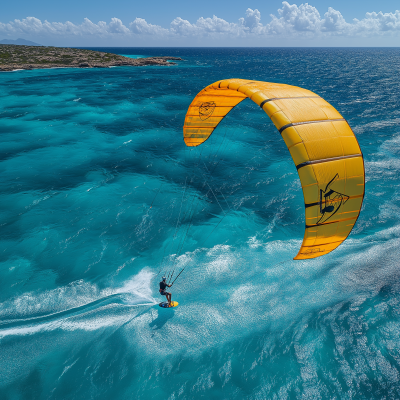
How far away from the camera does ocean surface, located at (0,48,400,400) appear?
24.6 feet

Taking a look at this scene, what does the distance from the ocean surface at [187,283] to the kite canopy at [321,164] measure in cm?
376

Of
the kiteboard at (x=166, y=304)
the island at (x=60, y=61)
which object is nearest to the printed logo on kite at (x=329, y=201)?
the kiteboard at (x=166, y=304)

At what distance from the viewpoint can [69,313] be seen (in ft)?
30.3

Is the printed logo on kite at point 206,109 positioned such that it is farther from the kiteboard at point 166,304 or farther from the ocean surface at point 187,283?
the kiteboard at point 166,304

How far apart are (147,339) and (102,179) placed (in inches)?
514

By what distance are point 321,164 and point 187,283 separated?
692cm

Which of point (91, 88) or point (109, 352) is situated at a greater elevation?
point (91, 88)

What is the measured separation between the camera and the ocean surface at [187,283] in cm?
751

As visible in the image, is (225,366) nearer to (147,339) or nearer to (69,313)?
(147,339)

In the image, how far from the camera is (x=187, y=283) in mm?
10523

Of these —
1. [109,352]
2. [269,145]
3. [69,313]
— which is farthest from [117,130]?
[109,352]

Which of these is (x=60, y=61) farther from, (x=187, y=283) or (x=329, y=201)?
(x=329, y=201)

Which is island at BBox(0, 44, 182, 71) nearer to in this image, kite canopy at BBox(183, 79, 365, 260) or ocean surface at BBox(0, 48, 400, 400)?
ocean surface at BBox(0, 48, 400, 400)

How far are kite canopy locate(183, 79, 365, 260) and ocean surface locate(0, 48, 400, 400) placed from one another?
3762mm
